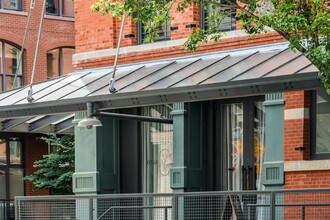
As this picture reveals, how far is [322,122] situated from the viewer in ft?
68.6

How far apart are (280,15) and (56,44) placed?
93.4 feet

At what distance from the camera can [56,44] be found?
42.3m

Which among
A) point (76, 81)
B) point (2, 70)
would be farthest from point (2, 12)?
point (76, 81)

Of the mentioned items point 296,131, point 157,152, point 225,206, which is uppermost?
point 296,131

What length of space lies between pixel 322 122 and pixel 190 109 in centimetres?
356

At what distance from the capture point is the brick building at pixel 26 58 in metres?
39.3

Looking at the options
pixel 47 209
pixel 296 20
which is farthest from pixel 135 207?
pixel 296 20

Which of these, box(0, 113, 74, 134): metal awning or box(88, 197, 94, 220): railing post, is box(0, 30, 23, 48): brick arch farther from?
box(88, 197, 94, 220): railing post

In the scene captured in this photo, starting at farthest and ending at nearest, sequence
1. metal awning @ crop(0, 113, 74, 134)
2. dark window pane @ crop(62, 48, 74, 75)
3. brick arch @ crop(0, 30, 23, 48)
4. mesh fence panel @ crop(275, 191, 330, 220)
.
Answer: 1. dark window pane @ crop(62, 48, 74, 75)
2. brick arch @ crop(0, 30, 23, 48)
3. metal awning @ crop(0, 113, 74, 134)
4. mesh fence panel @ crop(275, 191, 330, 220)

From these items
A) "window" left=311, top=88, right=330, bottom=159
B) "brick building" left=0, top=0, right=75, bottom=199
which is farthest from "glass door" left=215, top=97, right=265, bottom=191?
"brick building" left=0, top=0, right=75, bottom=199

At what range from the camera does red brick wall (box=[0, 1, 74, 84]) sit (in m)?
40.6

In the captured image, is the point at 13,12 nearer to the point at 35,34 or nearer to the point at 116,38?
the point at 35,34

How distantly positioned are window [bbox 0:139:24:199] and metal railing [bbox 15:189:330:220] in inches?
722

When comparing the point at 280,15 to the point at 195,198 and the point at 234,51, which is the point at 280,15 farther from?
the point at 234,51
